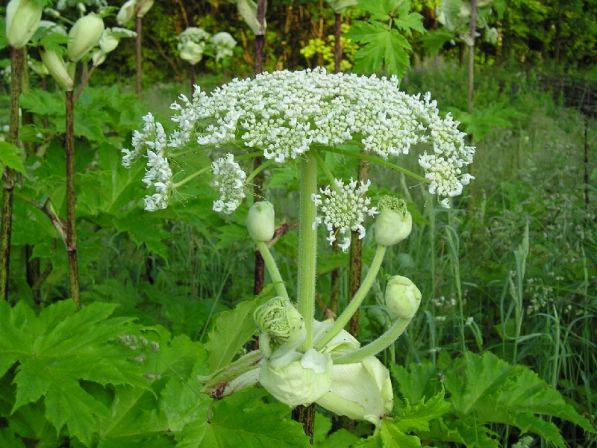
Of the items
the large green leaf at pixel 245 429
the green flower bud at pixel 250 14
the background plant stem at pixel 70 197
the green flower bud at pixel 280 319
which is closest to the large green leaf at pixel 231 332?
the large green leaf at pixel 245 429

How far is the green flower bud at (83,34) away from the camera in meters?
1.96

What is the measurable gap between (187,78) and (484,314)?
10.6m

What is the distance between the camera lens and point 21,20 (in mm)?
1807

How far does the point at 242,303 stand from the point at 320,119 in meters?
0.52

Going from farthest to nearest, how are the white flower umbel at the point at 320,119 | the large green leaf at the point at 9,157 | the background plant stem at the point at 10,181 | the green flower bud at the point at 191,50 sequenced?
the green flower bud at the point at 191,50, the background plant stem at the point at 10,181, the large green leaf at the point at 9,157, the white flower umbel at the point at 320,119

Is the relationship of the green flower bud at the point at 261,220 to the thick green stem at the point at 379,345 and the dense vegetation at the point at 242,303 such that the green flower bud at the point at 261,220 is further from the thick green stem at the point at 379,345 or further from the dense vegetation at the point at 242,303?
the thick green stem at the point at 379,345

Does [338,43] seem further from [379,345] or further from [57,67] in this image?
[379,345]

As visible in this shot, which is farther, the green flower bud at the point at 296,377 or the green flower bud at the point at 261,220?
the green flower bud at the point at 261,220

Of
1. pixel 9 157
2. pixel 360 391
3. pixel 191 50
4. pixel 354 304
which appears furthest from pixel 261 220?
pixel 191 50

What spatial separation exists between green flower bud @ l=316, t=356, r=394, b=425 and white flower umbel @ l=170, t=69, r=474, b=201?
38 cm

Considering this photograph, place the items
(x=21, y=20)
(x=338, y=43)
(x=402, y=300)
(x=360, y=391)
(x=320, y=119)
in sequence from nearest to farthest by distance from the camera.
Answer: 1. (x=320, y=119)
2. (x=402, y=300)
3. (x=360, y=391)
4. (x=21, y=20)
5. (x=338, y=43)

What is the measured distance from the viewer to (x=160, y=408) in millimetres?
1651

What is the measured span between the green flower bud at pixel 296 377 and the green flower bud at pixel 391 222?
9.8 inches

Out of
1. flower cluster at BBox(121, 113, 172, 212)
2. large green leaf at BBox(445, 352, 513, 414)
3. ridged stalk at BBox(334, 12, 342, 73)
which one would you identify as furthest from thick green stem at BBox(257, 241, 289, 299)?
ridged stalk at BBox(334, 12, 342, 73)
